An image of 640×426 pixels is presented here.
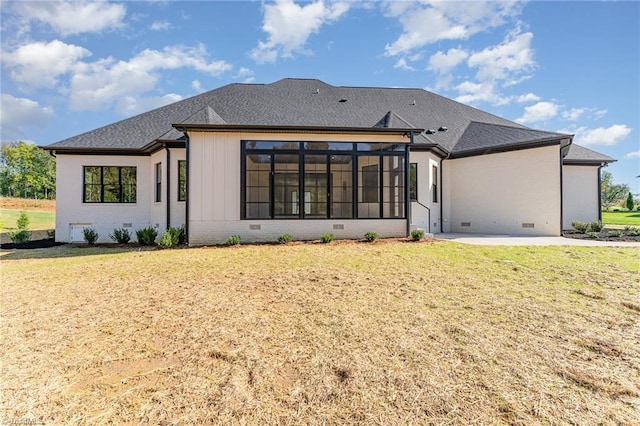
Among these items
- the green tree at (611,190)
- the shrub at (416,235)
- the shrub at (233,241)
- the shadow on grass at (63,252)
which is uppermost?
the green tree at (611,190)

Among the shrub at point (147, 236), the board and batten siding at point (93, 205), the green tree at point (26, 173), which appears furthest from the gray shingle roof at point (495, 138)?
the green tree at point (26, 173)

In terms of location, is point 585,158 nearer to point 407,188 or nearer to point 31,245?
point 407,188

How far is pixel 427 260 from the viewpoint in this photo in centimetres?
779

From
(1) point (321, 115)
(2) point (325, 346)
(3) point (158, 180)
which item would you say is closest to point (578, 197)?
(1) point (321, 115)

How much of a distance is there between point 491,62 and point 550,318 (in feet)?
47.6

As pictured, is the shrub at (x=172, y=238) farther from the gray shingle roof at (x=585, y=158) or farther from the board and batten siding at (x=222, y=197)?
the gray shingle roof at (x=585, y=158)

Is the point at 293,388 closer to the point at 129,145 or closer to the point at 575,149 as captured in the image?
the point at 129,145

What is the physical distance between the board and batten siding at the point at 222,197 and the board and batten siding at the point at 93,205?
4.22 metres

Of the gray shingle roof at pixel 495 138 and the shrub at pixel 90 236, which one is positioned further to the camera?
the gray shingle roof at pixel 495 138

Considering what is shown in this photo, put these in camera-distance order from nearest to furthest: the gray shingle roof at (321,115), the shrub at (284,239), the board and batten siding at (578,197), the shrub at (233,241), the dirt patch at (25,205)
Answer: the shrub at (233,241) < the shrub at (284,239) < the gray shingle roof at (321,115) < the board and batten siding at (578,197) < the dirt patch at (25,205)

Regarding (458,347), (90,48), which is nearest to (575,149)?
(458,347)

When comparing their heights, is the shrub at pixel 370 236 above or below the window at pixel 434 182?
below

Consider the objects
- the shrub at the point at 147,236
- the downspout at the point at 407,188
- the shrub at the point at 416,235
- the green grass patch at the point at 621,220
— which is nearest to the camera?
the shrub at the point at 416,235

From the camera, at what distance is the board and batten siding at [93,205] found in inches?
538
